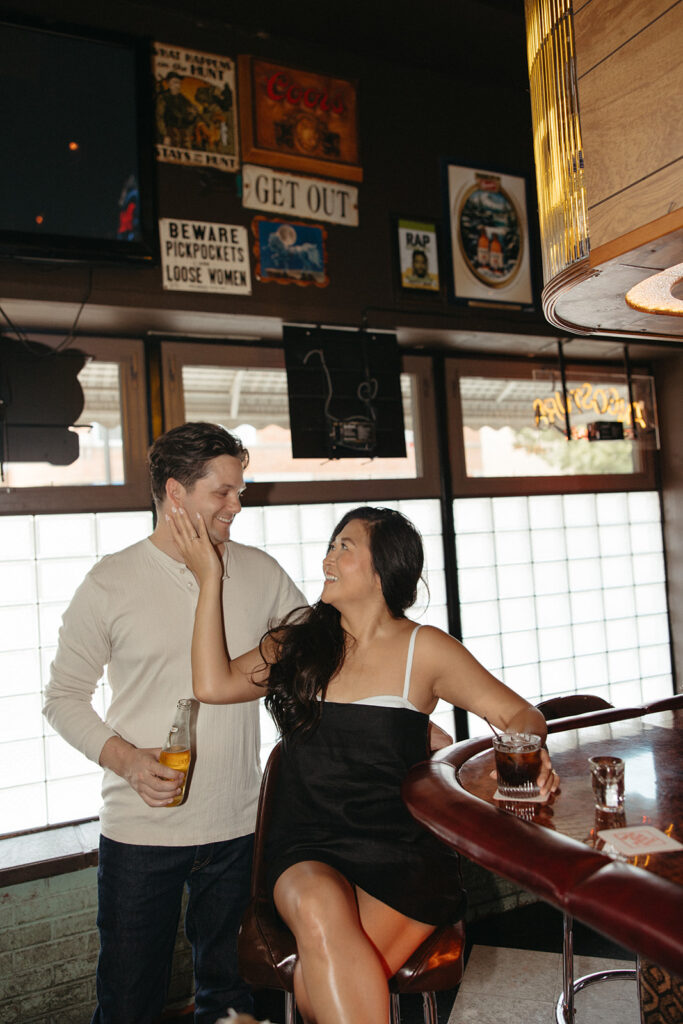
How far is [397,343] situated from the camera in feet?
11.2

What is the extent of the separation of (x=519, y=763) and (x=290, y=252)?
2.31 m

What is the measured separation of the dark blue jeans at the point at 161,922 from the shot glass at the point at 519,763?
2.84 ft

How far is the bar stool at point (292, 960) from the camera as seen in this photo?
155 centimetres

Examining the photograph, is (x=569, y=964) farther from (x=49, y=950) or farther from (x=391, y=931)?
(x=49, y=950)

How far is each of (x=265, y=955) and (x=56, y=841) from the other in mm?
1443

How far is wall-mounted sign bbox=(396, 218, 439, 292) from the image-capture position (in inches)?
131

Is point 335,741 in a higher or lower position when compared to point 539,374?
lower

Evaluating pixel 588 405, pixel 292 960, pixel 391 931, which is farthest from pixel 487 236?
pixel 292 960

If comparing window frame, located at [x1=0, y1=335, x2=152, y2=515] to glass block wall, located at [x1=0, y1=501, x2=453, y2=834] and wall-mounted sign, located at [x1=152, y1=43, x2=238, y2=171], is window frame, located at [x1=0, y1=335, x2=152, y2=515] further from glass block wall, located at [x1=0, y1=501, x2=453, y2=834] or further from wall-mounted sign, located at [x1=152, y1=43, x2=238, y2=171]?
wall-mounted sign, located at [x1=152, y1=43, x2=238, y2=171]

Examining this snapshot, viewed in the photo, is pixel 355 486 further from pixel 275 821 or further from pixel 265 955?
pixel 265 955

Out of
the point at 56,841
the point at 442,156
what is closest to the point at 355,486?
the point at 442,156

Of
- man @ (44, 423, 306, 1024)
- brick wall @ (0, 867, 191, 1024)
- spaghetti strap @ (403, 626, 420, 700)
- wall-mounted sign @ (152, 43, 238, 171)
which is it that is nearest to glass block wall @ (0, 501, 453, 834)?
brick wall @ (0, 867, 191, 1024)

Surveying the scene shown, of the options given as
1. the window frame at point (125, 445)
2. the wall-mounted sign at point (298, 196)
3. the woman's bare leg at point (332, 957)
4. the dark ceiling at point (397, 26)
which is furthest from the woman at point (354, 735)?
the dark ceiling at point (397, 26)

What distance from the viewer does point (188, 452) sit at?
6.74ft
